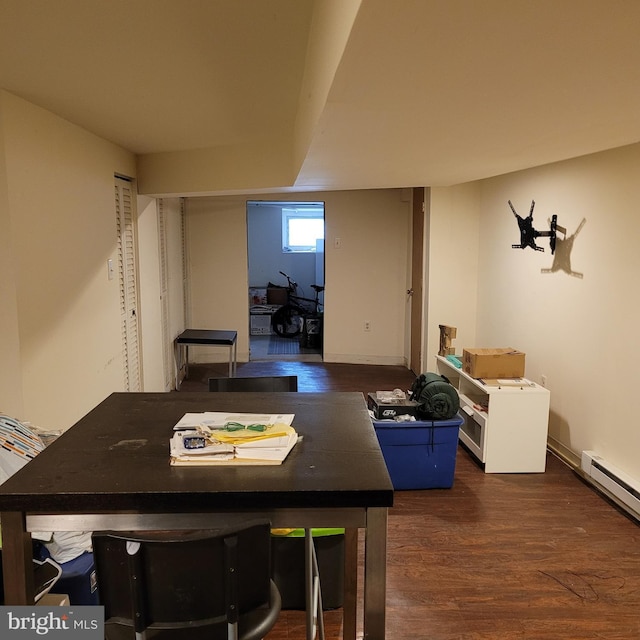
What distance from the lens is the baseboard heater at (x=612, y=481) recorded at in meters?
2.98

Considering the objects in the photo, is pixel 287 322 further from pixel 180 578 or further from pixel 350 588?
pixel 180 578

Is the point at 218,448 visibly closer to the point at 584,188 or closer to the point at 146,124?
the point at 146,124

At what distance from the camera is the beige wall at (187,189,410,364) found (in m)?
6.81

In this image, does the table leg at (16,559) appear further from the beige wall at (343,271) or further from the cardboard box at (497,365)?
the beige wall at (343,271)

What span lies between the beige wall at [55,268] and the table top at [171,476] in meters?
1.19

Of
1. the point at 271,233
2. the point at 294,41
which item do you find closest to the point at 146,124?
the point at 294,41

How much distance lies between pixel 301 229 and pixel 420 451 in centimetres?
703

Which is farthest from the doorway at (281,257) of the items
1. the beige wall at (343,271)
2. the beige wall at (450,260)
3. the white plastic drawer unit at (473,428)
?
the white plastic drawer unit at (473,428)

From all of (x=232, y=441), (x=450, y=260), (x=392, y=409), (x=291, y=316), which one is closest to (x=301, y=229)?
(x=291, y=316)

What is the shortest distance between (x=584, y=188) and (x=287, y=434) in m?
3.11

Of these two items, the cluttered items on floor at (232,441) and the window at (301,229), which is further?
the window at (301,229)

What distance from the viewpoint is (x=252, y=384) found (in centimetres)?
250
